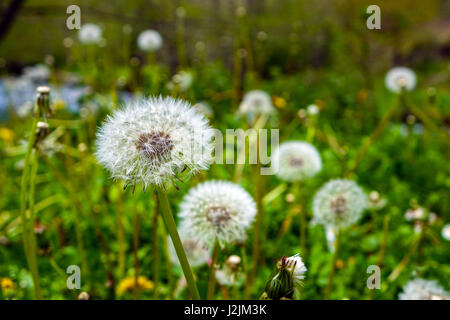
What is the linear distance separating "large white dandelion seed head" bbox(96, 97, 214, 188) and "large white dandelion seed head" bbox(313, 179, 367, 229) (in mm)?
443

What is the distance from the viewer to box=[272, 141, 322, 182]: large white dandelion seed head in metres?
1.36

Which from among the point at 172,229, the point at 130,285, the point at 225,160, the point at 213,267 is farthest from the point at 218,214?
the point at 225,160

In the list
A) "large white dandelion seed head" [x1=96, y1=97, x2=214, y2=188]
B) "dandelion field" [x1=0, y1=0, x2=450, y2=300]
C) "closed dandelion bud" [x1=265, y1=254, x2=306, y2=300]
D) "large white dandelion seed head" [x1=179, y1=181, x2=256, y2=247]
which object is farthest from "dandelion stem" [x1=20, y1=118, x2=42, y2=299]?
"closed dandelion bud" [x1=265, y1=254, x2=306, y2=300]

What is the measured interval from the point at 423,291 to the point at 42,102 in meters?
0.85

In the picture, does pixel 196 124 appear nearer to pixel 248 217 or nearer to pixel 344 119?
pixel 248 217

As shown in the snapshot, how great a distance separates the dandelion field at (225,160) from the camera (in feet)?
2.80

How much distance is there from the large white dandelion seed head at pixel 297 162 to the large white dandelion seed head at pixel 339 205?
0.22m

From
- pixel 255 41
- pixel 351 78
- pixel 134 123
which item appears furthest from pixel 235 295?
pixel 255 41

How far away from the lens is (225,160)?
1863 millimetres

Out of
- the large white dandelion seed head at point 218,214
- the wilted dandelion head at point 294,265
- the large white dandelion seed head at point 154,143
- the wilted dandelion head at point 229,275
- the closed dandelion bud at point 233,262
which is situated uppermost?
the large white dandelion seed head at point 154,143

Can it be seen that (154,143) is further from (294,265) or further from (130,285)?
(130,285)

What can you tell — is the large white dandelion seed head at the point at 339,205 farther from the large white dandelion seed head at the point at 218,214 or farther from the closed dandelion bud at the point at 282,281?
the closed dandelion bud at the point at 282,281

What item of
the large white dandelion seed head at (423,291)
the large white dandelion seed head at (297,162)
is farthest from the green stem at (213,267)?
the large white dandelion seed head at (297,162)
